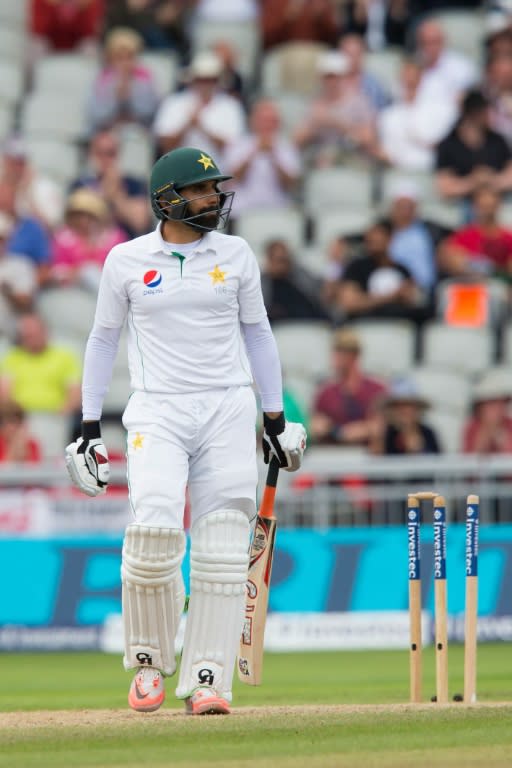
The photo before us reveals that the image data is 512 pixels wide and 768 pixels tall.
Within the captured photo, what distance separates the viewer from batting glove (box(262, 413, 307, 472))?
8.05m

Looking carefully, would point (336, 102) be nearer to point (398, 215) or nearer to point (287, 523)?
point (398, 215)

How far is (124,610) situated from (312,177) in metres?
10.6

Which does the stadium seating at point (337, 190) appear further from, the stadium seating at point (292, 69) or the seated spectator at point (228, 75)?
the stadium seating at point (292, 69)

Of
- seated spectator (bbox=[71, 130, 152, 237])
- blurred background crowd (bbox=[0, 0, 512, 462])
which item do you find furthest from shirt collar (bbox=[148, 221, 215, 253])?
seated spectator (bbox=[71, 130, 152, 237])

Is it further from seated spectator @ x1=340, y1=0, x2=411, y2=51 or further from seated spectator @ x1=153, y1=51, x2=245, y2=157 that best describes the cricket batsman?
seated spectator @ x1=340, y1=0, x2=411, y2=51

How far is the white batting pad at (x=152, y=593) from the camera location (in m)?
7.56

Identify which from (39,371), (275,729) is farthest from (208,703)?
(39,371)

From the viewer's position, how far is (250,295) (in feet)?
25.9

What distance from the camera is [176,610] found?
25.8ft

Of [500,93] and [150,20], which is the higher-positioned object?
[150,20]

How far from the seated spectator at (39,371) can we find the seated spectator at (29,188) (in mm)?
1935

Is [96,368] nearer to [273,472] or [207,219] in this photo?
[207,219]

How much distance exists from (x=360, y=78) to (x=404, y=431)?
526 cm

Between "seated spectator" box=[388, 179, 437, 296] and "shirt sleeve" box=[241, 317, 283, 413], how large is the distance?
8.53m
